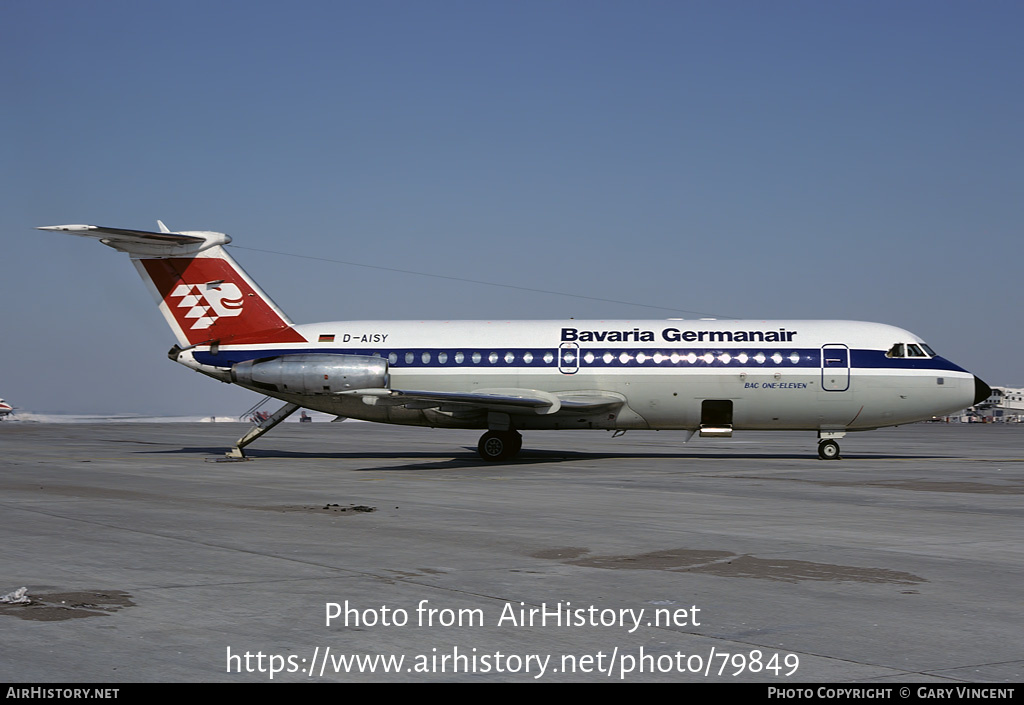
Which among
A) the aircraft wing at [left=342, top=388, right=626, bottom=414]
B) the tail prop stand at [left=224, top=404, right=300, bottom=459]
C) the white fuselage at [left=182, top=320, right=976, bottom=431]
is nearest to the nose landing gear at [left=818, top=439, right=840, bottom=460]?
the white fuselage at [left=182, top=320, right=976, bottom=431]

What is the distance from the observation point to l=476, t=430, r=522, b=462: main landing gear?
30.2 meters

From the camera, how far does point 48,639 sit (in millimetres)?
7629

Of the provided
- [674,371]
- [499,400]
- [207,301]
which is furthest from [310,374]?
[674,371]

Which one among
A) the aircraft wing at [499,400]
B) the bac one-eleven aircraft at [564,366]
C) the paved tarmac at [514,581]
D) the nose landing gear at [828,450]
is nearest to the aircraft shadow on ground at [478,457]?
the nose landing gear at [828,450]

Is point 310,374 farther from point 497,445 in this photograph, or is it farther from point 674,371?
point 674,371

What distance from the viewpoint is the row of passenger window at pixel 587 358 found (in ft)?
98.0

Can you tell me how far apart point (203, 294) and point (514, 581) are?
23.7 metres

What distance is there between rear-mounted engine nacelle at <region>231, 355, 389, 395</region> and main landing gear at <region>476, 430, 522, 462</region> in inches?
140

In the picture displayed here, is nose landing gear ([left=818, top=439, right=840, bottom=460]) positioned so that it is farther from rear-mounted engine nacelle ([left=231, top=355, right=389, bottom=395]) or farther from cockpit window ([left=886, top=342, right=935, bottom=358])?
rear-mounted engine nacelle ([left=231, top=355, right=389, bottom=395])

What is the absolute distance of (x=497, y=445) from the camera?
99.1 feet

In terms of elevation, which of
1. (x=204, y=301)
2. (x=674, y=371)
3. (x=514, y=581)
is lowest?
(x=514, y=581)
